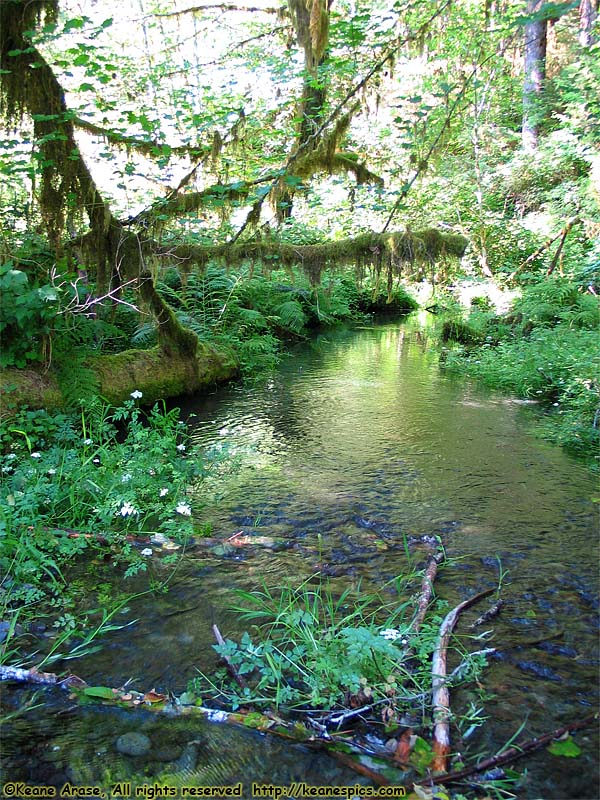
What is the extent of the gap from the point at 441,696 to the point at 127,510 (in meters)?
2.61

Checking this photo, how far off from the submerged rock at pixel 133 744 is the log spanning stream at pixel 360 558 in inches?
0.5

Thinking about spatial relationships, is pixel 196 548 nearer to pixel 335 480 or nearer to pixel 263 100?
pixel 335 480

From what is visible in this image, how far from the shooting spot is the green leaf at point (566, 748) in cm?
230

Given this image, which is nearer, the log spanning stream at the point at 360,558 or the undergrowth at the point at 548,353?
the log spanning stream at the point at 360,558

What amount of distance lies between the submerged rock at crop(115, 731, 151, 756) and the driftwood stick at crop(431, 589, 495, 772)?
1256 millimetres

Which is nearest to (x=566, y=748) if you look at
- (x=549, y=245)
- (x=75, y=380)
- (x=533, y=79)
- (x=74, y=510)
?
(x=74, y=510)

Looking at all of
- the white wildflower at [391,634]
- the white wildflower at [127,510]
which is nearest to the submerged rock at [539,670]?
the white wildflower at [391,634]

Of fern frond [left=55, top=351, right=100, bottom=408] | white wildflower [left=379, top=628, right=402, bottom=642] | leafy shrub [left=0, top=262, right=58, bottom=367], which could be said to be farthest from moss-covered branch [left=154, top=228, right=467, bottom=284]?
white wildflower [left=379, top=628, right=402, bottom=642]

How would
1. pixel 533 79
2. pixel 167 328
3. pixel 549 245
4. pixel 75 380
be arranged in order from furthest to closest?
pixel 533 79
pixel 549 245
pixel 167 328
pixel 75 380

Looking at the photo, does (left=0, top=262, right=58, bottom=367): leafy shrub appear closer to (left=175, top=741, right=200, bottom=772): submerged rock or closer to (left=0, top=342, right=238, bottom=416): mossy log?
(left=0, top=342, right=238, bottom=416): mossy log

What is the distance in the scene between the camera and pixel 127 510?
4082 mm

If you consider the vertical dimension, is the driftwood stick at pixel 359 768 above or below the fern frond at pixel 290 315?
below

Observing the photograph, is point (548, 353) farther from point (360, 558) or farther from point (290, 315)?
point (290, 315)

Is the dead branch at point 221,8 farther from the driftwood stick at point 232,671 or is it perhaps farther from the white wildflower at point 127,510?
the driftwood stick at point 232,671
